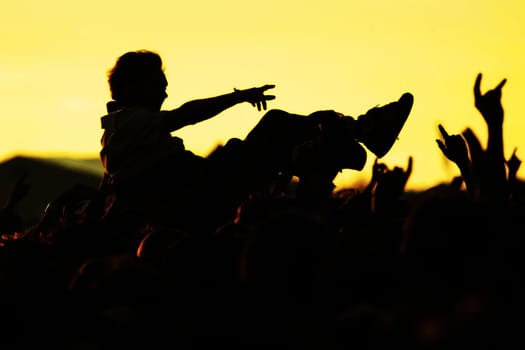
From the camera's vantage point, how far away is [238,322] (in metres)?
5.07

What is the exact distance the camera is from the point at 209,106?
30.7 feet

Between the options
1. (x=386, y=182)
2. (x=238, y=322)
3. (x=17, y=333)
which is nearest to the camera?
(x=238, y=322)

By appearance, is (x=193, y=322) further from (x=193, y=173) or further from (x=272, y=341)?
(x=193, y=173)

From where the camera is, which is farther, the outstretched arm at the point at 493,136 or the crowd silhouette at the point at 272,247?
the outstretched arm at the point at 493,136

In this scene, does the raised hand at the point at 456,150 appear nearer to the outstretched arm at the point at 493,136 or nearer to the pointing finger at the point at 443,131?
the pointing finger at the point at 443,131

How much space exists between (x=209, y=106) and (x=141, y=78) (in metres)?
0.99

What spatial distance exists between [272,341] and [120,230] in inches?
177

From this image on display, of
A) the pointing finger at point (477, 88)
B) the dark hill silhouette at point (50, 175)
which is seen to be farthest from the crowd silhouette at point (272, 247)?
the dark hill silhouette at point (50, 175)

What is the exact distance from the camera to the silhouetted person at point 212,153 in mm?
8797

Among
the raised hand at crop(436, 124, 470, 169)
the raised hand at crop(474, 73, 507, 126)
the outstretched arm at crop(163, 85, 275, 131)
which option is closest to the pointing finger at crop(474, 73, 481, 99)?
the raised hand at crop(474, 73, 507, 126)

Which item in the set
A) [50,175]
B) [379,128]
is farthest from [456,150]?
[50,175]

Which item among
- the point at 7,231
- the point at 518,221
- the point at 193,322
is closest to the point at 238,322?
the point at 193,322

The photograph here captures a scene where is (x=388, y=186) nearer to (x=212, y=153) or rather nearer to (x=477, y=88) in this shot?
(x=477, y=88)

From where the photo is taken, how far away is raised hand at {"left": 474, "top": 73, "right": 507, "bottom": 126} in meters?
7.18
